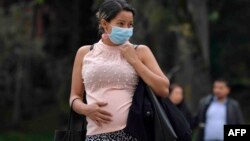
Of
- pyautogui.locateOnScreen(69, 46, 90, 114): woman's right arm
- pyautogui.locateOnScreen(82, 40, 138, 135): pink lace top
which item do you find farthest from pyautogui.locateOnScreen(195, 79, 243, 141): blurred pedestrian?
pyautogui.locateOnScreen(82, 40, 138, 135): pink lace top

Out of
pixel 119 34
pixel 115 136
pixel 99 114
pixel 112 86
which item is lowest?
pixel 115 136

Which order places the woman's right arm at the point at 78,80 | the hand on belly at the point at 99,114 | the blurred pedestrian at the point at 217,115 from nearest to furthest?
the hand on belly at the point at 99,114 < the woman's right arm at the point at 78,80 < the blurred pedestrian at the point at 217,115

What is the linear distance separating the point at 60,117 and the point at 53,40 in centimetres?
363

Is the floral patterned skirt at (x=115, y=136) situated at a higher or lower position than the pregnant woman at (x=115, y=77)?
lower

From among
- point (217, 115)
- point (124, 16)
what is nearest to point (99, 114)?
point (124, 16)

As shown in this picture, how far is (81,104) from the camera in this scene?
486cm

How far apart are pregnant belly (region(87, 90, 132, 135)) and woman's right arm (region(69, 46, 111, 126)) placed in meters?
0.04

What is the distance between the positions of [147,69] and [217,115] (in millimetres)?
6392

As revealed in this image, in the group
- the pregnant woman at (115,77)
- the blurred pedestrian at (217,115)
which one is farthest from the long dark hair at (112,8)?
the blurred pedestrian at (217,115)

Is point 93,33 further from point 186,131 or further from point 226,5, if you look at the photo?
point 186,131

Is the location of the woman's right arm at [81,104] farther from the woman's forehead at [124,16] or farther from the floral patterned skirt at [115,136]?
the woman's forehead at [124,16]

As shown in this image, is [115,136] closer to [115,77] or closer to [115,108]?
[115,108]

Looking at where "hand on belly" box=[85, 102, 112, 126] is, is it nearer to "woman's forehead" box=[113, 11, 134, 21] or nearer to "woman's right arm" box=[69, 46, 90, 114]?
"woman's right arm" box=[69, 46, 90, 114]

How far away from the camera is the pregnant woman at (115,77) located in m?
4.73
